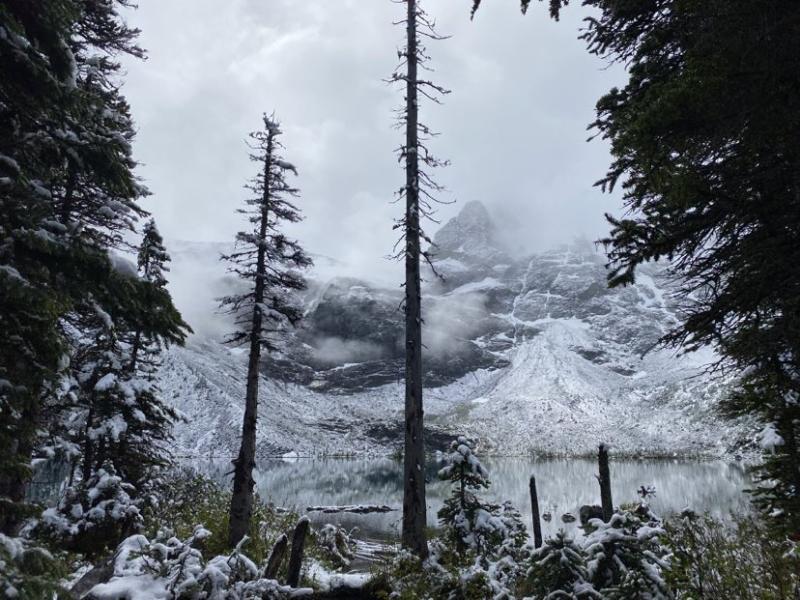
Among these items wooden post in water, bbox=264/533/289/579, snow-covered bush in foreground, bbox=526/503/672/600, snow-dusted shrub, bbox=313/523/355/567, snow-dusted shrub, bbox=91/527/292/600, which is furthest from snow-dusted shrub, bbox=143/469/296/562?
snow-covered bush in foreground, bbox=526/503/672/600

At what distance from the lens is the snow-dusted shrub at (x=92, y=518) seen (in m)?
12.7

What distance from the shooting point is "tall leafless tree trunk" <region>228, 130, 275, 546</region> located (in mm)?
14337

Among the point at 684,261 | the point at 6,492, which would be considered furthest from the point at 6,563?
the point at 684,261

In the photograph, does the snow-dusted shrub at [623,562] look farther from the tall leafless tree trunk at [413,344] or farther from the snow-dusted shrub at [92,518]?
the snow-dusted shrub at [92,518]

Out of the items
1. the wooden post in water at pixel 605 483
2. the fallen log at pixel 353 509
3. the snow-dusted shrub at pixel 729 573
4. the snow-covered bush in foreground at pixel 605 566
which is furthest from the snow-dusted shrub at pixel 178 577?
the fallen log at pixel 353 509

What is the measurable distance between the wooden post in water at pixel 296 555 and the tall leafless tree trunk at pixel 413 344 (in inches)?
A: 123

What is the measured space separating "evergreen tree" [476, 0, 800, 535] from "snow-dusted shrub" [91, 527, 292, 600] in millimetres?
5702

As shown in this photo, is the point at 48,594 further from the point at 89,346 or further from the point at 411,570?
the point at 89,346

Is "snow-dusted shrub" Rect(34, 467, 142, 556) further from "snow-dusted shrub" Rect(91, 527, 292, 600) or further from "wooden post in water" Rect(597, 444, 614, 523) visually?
"wooden post in water" Rect(597, 444, 614, 523)

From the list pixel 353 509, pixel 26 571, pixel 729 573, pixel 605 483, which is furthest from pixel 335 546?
pixel 353 509

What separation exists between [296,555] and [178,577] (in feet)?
13.1

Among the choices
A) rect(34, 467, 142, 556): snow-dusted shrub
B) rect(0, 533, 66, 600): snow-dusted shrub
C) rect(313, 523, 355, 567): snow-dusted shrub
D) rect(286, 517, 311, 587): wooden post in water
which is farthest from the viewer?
rect(313, 523, 355, 567): snow-dusted shrub

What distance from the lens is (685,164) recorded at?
19.8ft

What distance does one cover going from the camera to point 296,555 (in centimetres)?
893
